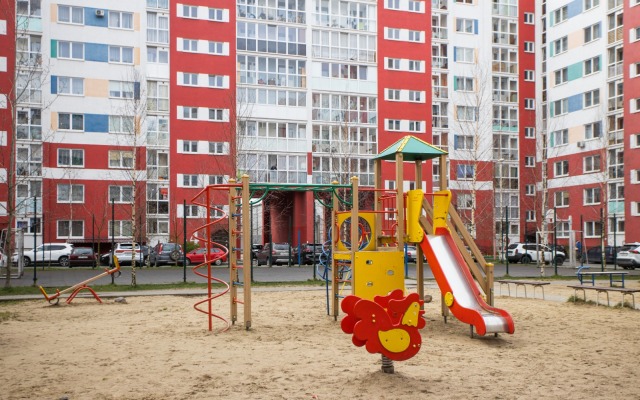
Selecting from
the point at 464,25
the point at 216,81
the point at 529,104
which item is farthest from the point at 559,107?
the point at 216,81

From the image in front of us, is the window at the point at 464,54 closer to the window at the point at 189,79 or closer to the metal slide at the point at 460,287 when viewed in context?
the window at the point at 189,79

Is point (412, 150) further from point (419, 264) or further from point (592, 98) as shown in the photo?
point (592, 98)

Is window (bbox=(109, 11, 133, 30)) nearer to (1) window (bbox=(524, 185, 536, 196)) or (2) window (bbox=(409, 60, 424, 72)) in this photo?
(2) window (bbox=(409, 60, 424, 72))

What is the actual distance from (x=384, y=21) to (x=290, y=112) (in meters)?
11.9

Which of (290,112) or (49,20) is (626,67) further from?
(49,20)

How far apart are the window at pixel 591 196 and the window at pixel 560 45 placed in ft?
41.8

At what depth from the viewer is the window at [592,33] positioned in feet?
173

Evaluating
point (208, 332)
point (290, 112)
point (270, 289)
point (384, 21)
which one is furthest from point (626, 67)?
point (208, 332)

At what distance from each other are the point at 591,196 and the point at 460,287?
148ft

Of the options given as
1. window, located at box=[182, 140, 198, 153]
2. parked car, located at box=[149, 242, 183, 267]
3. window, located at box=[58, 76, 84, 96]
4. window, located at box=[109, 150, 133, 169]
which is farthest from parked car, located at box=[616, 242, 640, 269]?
window, located at box=[58, 76, 84, 96]

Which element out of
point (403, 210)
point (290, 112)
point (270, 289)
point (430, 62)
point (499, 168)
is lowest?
point (270, 289)

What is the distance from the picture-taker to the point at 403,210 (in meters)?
13.1

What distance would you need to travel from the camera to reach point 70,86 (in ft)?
157

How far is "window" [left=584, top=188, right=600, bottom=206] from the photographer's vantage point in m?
51.9
